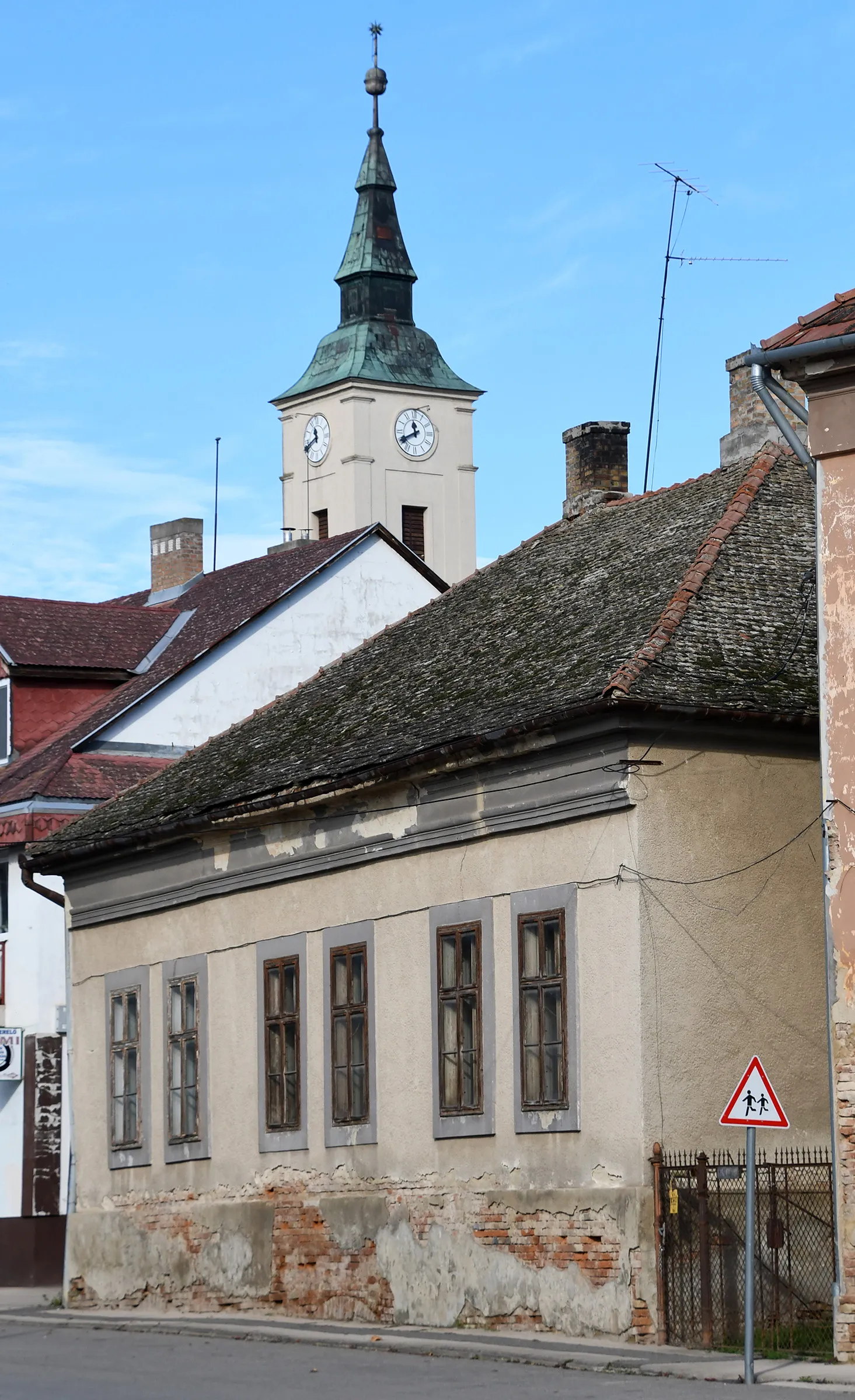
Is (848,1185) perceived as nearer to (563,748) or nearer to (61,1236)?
(563,748)

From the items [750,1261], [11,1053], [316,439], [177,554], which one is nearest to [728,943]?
[750,1261]

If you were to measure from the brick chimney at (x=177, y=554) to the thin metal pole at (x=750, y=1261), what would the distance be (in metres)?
24.4

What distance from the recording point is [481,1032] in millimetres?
18953

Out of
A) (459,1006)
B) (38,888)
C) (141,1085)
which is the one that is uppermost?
(38,888)

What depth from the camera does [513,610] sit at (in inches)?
880

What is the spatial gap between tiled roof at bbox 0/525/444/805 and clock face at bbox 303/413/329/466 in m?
55.9

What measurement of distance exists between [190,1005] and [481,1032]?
4.93 metres

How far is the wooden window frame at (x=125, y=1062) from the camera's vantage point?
77.9 feet

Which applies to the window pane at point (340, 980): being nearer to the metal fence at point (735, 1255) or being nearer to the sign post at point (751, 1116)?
the metal fence at point (735, 1255)

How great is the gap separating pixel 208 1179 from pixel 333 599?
11274mm

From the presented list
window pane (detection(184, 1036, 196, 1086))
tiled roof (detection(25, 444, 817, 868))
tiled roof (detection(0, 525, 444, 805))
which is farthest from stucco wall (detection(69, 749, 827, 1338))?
tiled roof (detection(0, 525, 444, 805))

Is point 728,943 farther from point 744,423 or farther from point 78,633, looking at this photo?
point 78,633

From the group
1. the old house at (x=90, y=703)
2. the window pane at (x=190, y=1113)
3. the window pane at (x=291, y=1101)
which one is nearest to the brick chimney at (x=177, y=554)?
the old house at (x=90, y=703)

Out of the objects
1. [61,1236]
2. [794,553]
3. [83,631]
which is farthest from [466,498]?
[794,553]
